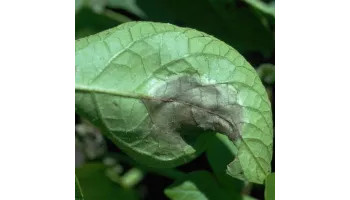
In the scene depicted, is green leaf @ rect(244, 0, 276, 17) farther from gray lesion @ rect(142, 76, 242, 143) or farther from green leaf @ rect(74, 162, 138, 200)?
green leaf @ rect(74, 162, 138, 200)

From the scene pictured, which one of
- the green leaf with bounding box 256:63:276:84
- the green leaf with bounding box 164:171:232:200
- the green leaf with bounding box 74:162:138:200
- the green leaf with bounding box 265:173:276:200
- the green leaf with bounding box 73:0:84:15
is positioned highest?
the green leaf with bounding box 73:0:84:15

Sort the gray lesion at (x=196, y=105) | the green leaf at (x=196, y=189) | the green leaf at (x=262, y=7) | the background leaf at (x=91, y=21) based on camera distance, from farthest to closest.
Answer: the background leaf at (x=91, y=21)
the green leaf at (x=262, y=7)
the green leaf at (x=196, y=189)
the gray lesion at (x=196, y=105)

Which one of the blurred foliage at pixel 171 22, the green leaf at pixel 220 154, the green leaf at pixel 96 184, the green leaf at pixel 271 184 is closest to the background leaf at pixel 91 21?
the blurred foliage at pixel 171 22

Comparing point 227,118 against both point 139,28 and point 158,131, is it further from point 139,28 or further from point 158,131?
point 139,28

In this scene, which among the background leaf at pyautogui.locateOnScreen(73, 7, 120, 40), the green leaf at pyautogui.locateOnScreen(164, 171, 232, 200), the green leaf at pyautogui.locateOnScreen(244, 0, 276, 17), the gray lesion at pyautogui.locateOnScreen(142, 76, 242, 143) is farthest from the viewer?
the background leaf at pyautogui.locateOnScreen(73, 7, 120, 40)

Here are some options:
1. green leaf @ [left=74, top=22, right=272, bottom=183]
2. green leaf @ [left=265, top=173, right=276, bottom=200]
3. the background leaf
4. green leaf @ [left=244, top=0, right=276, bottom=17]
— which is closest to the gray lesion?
green leaf @ [left=74, top=22, right=272, bottom=183]

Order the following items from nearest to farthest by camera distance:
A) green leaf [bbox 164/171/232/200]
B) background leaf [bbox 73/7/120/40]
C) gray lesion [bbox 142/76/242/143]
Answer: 1. gray lesion [bbox 142/76/242/143]
2. green leaf [bbox 164/171/232/200]
3. background leaf [bbox 73/7/120/40]

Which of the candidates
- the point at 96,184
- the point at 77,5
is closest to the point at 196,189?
the point at 96,184

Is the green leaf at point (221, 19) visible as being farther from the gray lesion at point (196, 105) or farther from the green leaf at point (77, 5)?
the gray lesion at point (196, 105)
